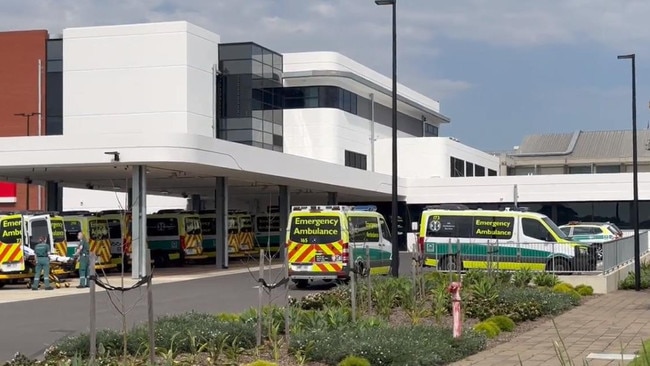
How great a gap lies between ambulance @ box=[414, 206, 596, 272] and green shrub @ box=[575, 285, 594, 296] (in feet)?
9.16

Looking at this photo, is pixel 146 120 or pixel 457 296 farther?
pixel 146 120

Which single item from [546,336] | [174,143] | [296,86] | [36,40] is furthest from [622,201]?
[546,336]

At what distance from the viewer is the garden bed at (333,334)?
1209 centimetres

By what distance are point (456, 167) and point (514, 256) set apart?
Result: 42016mm

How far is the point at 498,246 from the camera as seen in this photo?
2789 cm

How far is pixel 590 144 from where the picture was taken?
104375mm

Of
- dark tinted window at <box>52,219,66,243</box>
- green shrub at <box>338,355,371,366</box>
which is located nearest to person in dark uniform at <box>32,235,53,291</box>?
dark tinted window at <box>52,219,66,243</box>

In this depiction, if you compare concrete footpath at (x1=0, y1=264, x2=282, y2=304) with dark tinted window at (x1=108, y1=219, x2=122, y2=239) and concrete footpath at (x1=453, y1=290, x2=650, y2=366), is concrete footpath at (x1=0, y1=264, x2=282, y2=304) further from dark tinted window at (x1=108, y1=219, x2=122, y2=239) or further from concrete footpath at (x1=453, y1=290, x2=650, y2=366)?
concrete footpath at (x1=453, y1=290, x2=650, y2=366)

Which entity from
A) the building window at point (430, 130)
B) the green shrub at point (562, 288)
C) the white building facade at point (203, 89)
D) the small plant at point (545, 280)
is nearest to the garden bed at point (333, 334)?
the green shrub at point (562, 288)

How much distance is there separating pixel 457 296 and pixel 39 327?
8.80 metres

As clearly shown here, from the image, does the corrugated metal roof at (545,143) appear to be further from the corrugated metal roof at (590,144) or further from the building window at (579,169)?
the building window at (579,169)

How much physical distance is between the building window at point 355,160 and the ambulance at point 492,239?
32.8m

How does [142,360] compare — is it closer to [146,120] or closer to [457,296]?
[457,296]

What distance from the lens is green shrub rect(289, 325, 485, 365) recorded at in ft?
39.2
